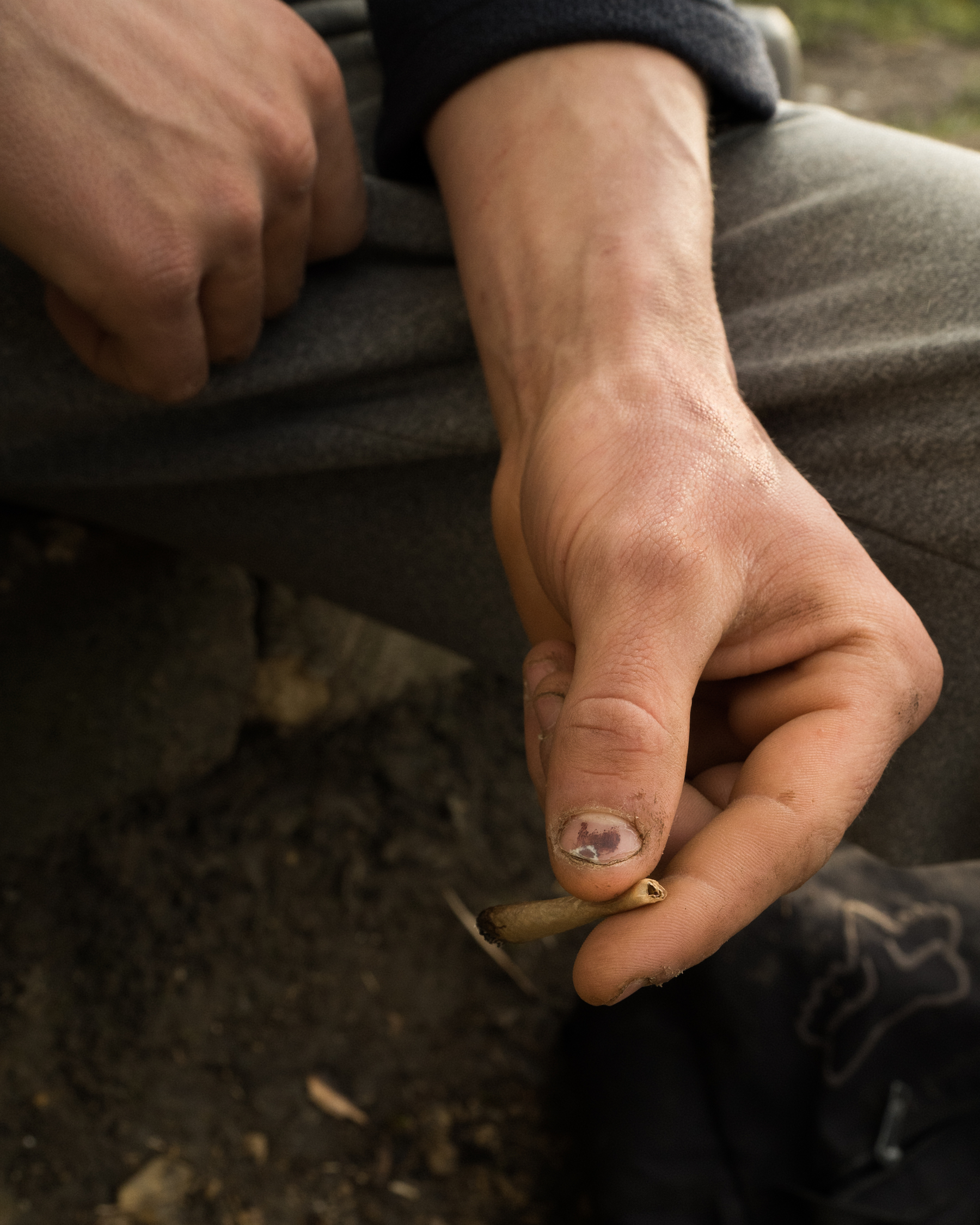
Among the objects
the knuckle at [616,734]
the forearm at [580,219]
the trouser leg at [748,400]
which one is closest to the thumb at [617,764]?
the knuckle at [616,734]

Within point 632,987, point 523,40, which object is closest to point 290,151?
point 523,40

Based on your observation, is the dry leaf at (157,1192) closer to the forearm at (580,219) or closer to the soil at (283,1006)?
the soil at (283,1006)

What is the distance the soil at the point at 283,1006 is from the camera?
1185 millimetres

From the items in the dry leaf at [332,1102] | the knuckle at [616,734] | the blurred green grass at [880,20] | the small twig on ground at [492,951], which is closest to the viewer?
the knuckle at [616,734]

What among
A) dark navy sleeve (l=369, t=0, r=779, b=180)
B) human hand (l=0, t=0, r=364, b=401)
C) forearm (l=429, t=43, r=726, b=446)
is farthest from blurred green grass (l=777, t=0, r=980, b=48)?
human hand (l=0, t=0, r=364, b=401)

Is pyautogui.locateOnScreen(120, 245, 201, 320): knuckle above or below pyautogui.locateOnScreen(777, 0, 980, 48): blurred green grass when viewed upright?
above

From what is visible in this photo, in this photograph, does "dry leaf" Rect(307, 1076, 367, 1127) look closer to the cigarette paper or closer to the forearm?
the cigarette paper

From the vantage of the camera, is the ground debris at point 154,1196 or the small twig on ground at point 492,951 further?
the small twig on ground at point 492,951

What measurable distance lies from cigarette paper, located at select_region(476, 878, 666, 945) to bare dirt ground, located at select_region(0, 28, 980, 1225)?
783 millimetres

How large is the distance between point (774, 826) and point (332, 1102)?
0.97m

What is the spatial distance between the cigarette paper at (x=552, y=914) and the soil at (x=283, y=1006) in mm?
781

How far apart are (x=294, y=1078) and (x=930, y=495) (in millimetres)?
1088

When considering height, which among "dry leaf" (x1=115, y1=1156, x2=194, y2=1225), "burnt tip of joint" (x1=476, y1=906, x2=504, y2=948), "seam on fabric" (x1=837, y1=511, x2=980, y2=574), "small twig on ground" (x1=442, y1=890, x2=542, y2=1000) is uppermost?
"seam on fabric" (x1=837, y1=511, x2=980, y2=574)

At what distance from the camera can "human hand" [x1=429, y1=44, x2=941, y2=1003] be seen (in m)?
0.54
